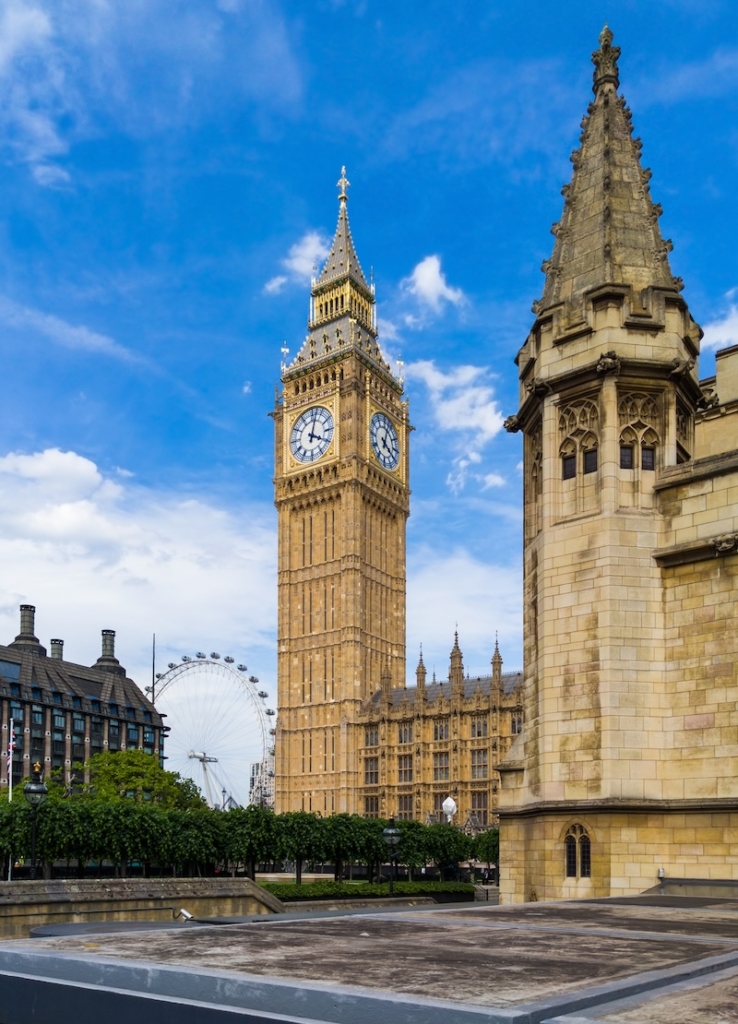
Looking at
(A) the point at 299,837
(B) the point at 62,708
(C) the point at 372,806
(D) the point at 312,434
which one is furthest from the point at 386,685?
(A) the point at 299,837

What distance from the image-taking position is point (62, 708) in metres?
118

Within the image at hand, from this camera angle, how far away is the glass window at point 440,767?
9694 centimetres

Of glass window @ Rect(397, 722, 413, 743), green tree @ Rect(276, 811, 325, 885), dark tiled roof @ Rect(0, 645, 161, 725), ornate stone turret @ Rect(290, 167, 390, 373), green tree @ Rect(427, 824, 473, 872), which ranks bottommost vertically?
green tree @ Rect(427, 824, 473, 872)

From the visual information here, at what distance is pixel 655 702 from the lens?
64.2 feet

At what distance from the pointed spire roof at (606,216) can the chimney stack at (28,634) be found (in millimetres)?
110852

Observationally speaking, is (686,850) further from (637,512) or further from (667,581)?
(637,512)

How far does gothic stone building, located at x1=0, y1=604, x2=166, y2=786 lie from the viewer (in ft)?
366

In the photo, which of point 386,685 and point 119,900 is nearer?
point 119,900

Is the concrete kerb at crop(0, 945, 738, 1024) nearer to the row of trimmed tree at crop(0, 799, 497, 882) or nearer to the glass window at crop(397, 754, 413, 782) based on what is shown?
the row of trimmed tree at crop(0, 799, 497, 882)

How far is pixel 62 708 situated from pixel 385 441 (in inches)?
1857

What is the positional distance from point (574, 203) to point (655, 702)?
10.9m

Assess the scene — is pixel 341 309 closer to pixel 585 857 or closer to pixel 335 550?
pixel 335 550

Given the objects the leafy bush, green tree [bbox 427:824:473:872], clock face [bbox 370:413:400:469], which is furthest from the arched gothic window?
clock face [bbox 370:413:400:469]

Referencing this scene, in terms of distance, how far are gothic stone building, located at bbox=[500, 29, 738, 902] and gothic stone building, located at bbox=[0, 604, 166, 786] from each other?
89.8m
